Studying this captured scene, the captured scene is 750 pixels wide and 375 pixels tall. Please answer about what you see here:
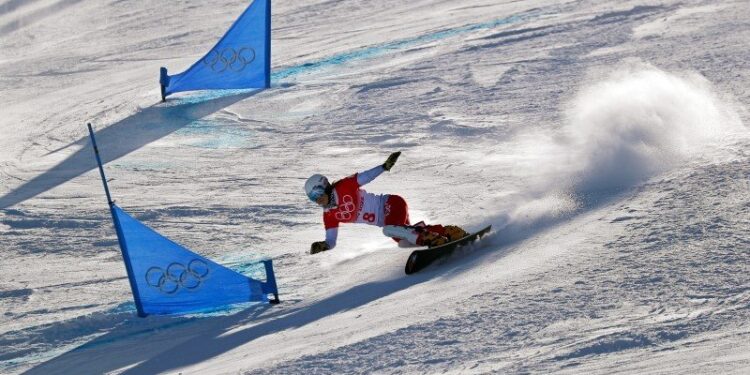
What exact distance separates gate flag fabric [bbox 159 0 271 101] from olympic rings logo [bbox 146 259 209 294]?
7322 millimetres

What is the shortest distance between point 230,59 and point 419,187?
5352 mm

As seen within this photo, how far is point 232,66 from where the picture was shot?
15.4m

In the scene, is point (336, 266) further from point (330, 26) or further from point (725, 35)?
point (330, 26)

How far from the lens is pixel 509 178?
35.3 feet

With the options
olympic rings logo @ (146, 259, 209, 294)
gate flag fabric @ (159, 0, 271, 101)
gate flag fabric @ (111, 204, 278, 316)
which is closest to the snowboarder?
gate flag fabric @ (111, 204, 278, 316)

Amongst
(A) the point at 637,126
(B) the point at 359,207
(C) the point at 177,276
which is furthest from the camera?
(A) the point at 637,126

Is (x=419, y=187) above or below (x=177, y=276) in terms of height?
above

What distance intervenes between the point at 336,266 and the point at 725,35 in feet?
26.8

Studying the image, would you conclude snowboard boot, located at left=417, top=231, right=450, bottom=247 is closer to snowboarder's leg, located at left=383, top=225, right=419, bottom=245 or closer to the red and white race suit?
snowboarder's leg, located at left=383, top=225, right=419, bottom=245

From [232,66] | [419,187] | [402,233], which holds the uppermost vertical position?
[232,66]

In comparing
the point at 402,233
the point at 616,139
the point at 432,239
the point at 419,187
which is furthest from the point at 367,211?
the point at 616,139

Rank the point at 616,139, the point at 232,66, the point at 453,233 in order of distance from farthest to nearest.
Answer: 1. the point at 232,66
2. the point at 616,139
3. the point at 453,233

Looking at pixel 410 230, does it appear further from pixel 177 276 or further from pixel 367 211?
pixel 177 276

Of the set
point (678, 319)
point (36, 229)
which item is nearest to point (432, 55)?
point (36, 229)
